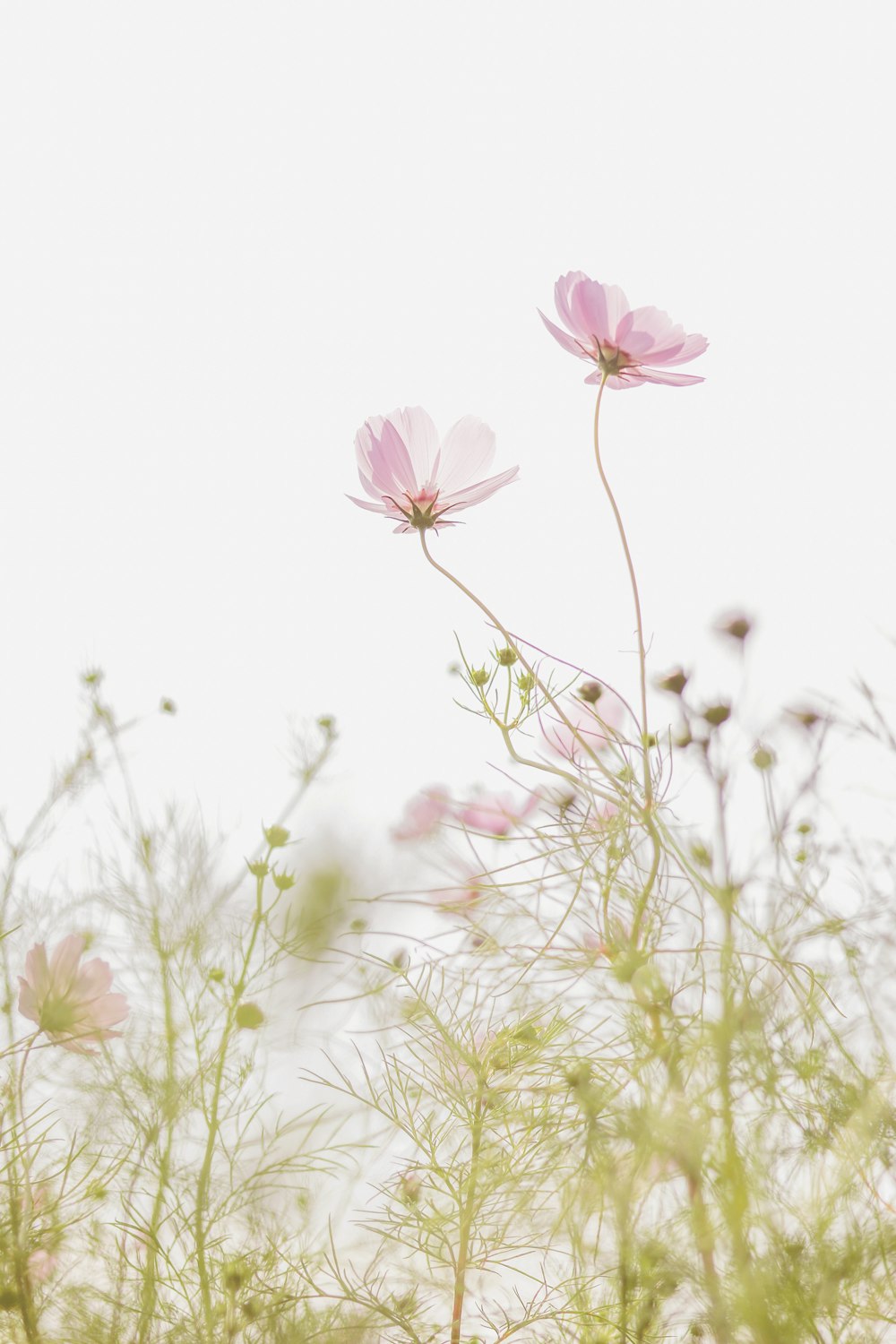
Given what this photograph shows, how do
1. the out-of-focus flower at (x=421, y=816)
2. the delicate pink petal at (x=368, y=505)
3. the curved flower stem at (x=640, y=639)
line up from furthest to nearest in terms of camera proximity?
the out-of-focus flower at (x=421, y=816) → the delicate pink petal at (x=368, y=505) → the curved flower stem at (x=640, y=639)

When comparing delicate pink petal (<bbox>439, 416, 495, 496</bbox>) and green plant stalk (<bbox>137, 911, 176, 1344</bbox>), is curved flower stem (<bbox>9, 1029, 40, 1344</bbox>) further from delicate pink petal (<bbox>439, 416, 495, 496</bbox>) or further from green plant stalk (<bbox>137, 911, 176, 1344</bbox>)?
delicate pink petal (<bbox>439, 416, 495, 496</bbox>)

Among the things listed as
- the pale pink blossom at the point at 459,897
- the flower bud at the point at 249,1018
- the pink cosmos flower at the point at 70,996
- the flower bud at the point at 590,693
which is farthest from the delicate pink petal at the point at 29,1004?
the flower bud at the point at 590,693

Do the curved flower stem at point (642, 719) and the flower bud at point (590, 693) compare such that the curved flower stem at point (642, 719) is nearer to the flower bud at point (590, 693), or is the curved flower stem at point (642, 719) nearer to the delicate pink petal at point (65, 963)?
the flower bud at point (590, 693)

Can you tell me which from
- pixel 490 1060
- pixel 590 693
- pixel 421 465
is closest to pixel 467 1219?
pixel 490 1060

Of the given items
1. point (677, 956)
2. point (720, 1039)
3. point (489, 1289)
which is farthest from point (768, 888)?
point (489, 1289)

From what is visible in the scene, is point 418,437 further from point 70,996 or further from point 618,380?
point 70,996

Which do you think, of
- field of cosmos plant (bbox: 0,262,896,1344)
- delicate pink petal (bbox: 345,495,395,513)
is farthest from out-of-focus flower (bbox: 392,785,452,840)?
delicate pink petal (bbox: 345,495,395,513)

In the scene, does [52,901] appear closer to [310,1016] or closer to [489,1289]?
[310,1016]
